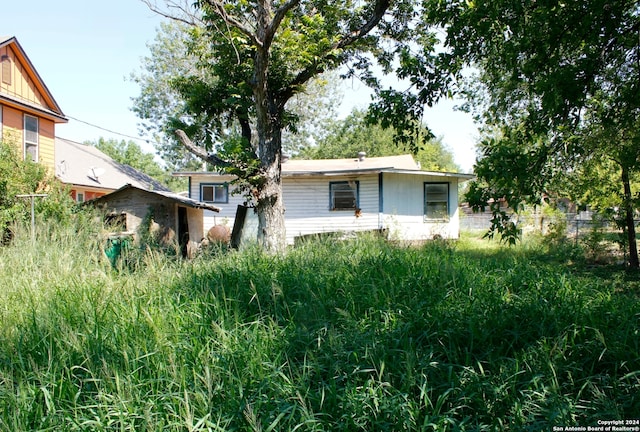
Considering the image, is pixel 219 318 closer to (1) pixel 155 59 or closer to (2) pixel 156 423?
(2) pixel 156 423

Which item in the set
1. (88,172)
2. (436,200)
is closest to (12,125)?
(88,172)

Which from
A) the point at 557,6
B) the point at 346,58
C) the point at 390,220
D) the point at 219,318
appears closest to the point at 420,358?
the point at 219,318

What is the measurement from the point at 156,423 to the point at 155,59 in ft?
99.5

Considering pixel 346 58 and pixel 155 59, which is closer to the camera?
pixel 346 58

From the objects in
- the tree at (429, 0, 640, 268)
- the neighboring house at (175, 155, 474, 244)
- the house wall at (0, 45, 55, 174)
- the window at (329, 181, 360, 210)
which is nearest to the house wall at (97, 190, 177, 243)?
the house wall at (0, 45, 55, 174)

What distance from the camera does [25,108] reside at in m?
13.8

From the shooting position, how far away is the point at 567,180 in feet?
40.7

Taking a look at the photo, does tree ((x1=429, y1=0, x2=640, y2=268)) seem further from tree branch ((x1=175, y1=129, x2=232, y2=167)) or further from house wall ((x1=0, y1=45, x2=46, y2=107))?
house wall ((x1=0, y1=45, x2=46, y2=107))

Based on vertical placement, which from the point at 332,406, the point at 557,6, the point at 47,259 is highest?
the point at 557,6

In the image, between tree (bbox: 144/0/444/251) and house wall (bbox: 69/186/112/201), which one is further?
house wall (bbox: 69/186/112/201)

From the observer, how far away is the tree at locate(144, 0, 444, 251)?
8188mm

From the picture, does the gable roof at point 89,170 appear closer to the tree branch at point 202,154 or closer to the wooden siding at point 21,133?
the wooden siding at point 21,133

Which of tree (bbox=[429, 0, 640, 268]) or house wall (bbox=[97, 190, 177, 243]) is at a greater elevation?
tree (bbox=[429, 0, 640, 268])

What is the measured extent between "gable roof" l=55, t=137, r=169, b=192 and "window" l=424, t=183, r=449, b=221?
514 inches
